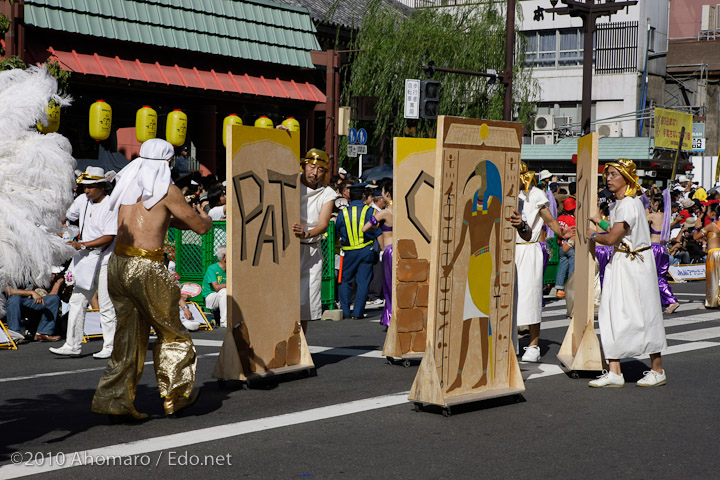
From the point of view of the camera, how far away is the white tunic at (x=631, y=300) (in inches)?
328

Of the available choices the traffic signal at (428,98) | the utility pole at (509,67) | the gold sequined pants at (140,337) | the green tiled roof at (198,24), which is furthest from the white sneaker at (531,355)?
the utility pole at (509,67)

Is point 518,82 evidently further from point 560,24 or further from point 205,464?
point 205,464

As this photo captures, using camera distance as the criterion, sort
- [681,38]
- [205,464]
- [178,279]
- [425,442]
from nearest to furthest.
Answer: [205,464], [425,442], [178,279], [681,38]

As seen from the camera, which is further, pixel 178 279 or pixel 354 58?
pixel 354 58

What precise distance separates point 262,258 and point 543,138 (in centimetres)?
3794

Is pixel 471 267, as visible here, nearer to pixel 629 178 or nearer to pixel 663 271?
pixel 629 178

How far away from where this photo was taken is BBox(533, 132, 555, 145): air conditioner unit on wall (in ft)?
146

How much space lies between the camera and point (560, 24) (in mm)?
48500

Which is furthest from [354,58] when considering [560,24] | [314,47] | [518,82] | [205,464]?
[205,464]

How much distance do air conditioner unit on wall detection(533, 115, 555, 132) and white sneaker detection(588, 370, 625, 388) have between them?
34.8m

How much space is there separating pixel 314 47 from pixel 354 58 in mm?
5284

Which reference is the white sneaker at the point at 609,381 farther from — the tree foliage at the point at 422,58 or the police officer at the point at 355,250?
the tree foliage at the point at 422,58

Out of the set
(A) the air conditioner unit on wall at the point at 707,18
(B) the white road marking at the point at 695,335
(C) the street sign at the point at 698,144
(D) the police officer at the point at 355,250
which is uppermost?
(A) the air conditioner unit on wall at the point at 707,18

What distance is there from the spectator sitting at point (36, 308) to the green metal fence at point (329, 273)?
169 inches
